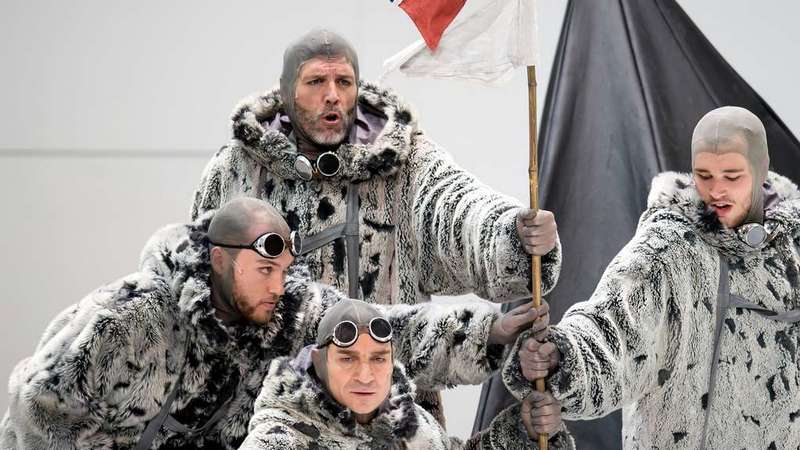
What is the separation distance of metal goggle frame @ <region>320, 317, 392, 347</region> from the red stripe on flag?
87cm

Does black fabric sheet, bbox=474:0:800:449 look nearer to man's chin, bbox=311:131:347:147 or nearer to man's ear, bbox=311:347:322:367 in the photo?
man's chin, bbox=311:131:347:147

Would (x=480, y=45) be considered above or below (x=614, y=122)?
above

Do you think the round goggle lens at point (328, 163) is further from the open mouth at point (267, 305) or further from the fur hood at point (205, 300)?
the open mouth at point (267, 305)

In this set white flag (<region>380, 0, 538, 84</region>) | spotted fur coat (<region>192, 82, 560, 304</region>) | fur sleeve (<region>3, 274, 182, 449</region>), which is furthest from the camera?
spotted fur coat (<region>192, 82, 560, 304</region>)

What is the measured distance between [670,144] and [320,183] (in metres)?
1.47

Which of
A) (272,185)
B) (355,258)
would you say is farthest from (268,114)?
(355,258)

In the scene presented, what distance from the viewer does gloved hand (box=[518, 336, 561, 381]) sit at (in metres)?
4.06

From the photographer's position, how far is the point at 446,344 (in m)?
4.09

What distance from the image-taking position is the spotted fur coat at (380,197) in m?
4.53

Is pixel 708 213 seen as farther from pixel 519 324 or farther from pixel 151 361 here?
pixel 151 361

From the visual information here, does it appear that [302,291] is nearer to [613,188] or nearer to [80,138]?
[613,188]

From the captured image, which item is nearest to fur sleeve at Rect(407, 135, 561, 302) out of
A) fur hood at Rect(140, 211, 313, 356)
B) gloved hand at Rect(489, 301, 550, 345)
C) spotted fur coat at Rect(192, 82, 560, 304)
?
spotted fur coat at Rect(192, 82, 560, 304)

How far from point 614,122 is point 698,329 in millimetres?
1299

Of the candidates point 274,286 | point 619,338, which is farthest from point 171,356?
point 619,338
